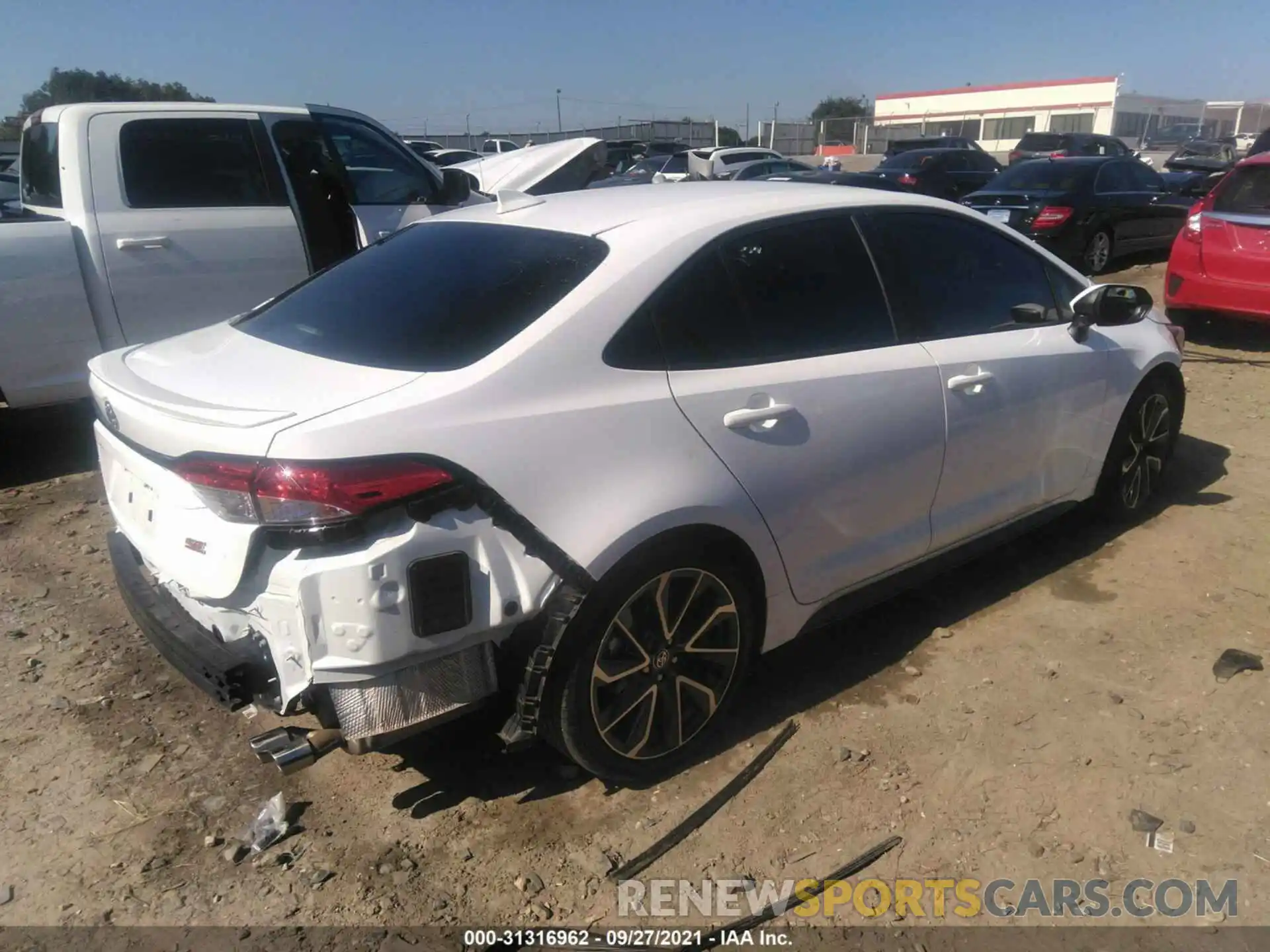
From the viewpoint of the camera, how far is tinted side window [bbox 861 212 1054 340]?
3.44 meters

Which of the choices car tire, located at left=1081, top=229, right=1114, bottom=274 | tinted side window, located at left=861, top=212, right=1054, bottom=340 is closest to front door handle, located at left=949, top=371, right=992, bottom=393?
tinted side window, located at left=861, top=212, right=1054, bottom=340

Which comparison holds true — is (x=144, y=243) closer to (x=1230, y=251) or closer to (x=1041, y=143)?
(x=1230, y=251)

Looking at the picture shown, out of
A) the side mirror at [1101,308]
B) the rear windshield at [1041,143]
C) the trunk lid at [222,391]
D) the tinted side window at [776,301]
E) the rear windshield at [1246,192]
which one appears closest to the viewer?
the trunk lid at [222,391]

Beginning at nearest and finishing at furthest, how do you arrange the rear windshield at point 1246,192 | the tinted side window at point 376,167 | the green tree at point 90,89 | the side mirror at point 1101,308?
1. the side mirror at point 1101,308
2. the tinted side window at point 376,167
3. the rear windshield at point 1246,192
4. the green tree at point 90,89

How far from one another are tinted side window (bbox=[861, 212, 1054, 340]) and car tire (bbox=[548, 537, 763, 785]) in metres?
1.25

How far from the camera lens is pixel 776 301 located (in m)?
3.07

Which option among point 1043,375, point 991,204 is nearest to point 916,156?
point 991,204

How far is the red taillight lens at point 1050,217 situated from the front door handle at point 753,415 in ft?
30.6

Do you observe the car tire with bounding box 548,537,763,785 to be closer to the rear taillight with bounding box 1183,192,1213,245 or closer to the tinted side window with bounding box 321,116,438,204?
the tinted side window with bounding box 321,116,438,204

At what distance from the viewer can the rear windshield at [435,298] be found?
2.62 m

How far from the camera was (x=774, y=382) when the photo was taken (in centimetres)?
292

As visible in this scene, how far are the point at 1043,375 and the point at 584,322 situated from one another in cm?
209

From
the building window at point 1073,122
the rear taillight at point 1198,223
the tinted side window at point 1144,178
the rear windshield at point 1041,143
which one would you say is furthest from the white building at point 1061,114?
the rear taillight at point 1198,223

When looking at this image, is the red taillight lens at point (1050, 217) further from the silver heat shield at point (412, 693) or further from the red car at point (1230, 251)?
the silver heat shield at point (412, 693)
